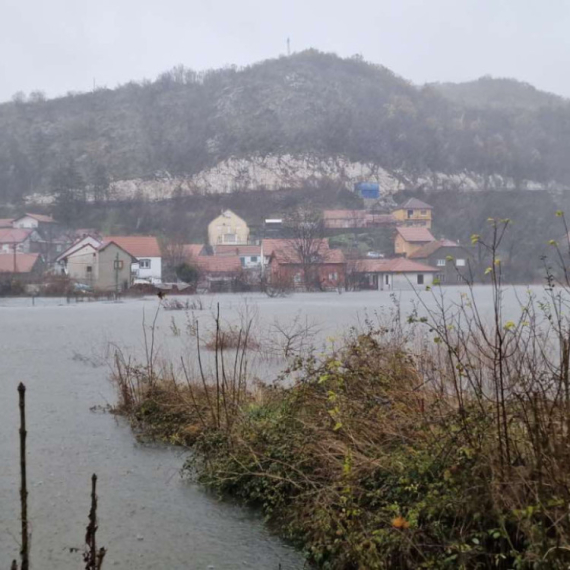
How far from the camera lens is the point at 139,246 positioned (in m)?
44.1

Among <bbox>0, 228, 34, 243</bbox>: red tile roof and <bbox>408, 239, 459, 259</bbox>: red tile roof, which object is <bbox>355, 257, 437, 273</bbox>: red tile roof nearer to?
<bbox>408, 239, 459, 259</bbox>: red tile roof

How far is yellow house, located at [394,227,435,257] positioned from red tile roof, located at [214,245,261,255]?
9.28m

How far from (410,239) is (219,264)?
1345 cm

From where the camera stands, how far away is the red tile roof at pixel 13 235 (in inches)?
1957

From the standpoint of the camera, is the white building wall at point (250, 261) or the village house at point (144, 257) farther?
the white building wall at point (250, 261)

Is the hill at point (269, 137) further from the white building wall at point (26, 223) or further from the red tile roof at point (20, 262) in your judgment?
the red tile roof at point (20, 262)

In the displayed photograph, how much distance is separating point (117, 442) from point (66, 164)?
7352 cm

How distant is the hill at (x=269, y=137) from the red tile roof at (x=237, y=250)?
780 inches

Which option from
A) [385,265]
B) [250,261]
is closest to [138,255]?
[250,261]

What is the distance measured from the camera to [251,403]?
6551 millimetres

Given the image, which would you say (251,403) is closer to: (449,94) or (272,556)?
(272,556)

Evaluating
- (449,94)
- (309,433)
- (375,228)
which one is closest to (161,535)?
(309,433)

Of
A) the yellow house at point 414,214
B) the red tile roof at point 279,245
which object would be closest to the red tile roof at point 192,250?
the red tile roof at point 279,245

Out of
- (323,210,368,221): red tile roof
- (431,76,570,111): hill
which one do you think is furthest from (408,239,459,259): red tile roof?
(431,76,570,111): hill
